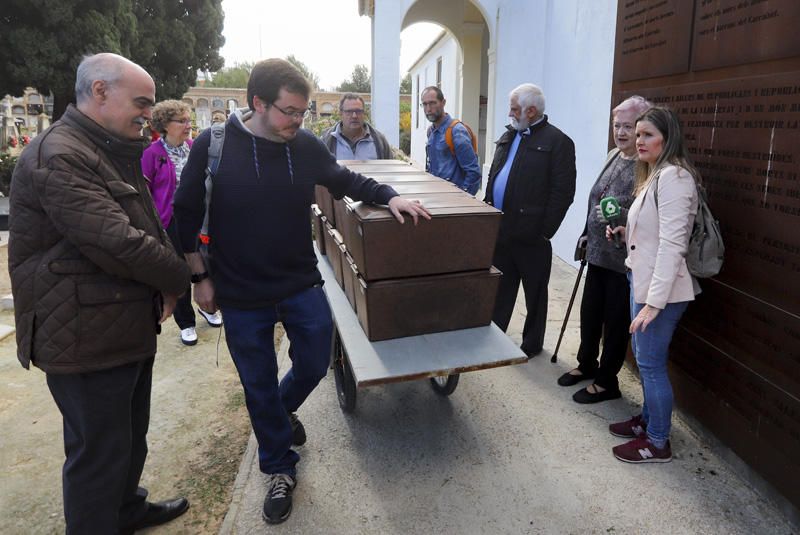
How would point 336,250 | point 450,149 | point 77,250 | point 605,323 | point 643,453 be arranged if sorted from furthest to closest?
point 450,149 < point 605,323 < point 336,250 < point 643,453 < point 77,250

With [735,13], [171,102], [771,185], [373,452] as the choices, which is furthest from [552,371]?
[171,102]

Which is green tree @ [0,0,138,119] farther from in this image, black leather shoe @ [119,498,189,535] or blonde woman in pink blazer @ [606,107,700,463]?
blonde woman in pink blazer @ [606,107,700,463]

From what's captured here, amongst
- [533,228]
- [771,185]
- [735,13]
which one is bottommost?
[533,228]

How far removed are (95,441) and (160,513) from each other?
2.48 ft

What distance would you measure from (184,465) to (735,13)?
12.3 feet

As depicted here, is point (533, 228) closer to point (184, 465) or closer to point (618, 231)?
point (618, 231)

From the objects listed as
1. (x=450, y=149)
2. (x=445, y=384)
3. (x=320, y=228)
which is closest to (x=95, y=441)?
(x=445, y=384)

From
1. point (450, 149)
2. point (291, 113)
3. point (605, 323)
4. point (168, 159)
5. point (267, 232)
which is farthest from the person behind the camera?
point (450, 149)

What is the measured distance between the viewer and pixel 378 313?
248 cm

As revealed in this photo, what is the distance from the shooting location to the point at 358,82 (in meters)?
72.6

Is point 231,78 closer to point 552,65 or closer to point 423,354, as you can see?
point 552,65

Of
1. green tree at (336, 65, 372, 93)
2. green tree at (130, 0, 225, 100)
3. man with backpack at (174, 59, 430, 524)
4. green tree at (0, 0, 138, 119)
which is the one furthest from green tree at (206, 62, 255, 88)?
man with backpack at (174, 59, 430, 524)

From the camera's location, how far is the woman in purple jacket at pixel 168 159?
4082mm

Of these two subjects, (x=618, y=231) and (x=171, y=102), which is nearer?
(x=618, y=231)
